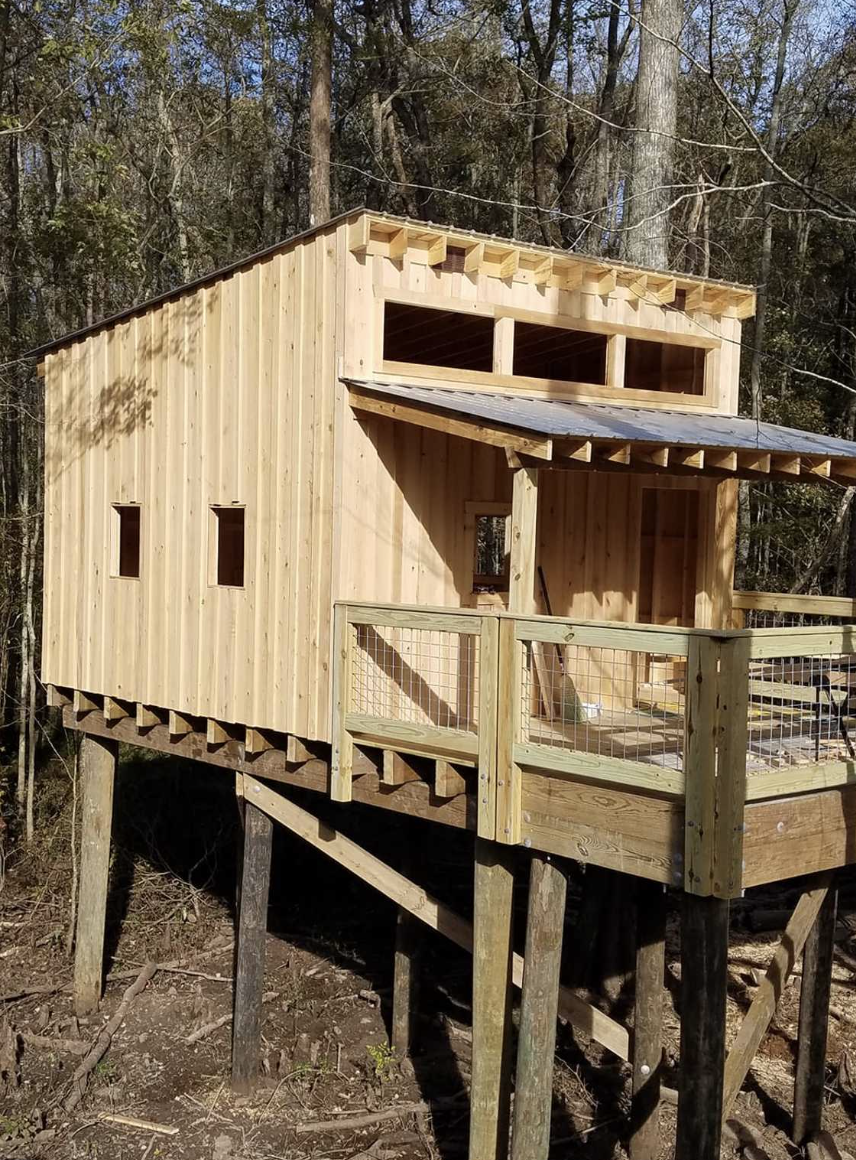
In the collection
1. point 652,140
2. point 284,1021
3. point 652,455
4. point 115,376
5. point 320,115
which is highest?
point 320,115

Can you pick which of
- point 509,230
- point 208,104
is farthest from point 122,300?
point 509,230

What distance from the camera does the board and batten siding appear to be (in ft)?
27.1

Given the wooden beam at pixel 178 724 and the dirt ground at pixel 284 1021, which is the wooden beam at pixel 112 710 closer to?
the wooden beam at pixel 178 724

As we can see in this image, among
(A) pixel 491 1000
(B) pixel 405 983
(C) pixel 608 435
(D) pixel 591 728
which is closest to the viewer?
(C) pixel 608 435

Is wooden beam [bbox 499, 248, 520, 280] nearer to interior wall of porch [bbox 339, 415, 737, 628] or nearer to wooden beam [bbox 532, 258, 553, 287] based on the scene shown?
wooden beam [bbox 532, 258, 553, 287]

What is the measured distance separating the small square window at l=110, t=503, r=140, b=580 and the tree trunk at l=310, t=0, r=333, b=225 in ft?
21.4

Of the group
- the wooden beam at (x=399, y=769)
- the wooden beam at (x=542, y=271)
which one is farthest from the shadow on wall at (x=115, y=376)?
the wooden beam at (x=399, y=769)

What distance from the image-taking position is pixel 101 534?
11.1 metres

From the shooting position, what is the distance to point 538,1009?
6.67 metres

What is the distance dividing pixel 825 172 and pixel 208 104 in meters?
12.9

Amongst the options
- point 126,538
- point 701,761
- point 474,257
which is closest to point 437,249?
point 474,257

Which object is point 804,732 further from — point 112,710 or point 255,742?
point 112,710

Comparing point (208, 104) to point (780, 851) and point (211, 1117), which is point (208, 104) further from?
point (780, 851)

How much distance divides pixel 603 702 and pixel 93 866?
621 cm
